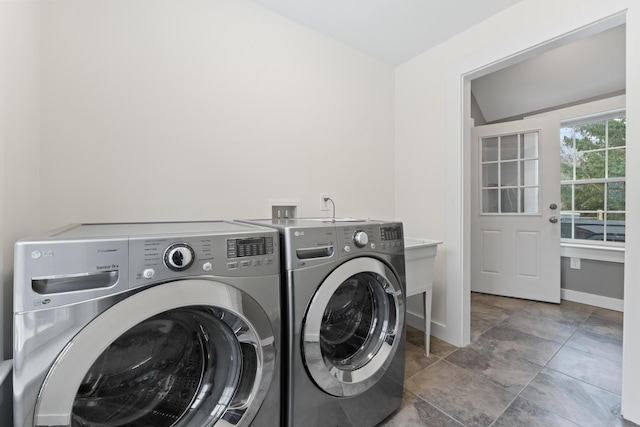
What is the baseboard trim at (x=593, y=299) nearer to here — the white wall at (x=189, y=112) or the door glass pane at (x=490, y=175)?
the door glass pane at (x=490, y=175)

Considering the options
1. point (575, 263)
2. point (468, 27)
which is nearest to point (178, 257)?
point (468, 27)

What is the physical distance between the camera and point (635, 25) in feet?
4.01

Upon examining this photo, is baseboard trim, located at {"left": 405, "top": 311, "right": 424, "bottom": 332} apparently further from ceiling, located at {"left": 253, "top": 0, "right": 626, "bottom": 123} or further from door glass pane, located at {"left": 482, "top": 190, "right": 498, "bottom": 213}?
ceiling, located at {"left": 253, "top": 0, "right": 626, "bottom": 123}

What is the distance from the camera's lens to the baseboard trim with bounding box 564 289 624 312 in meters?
2.59

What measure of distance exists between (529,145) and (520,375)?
2.39 meters

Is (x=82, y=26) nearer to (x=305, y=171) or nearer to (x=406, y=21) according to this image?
(x=305, y=171)

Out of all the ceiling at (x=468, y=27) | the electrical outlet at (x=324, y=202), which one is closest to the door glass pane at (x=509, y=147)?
the ceiling at (x=468, y=27)

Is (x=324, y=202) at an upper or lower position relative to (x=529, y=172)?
lower

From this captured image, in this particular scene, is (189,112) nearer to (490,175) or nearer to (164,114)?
(164,114)

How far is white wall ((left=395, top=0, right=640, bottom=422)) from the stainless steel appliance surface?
35.8 inches

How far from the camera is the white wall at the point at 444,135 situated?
1.61m

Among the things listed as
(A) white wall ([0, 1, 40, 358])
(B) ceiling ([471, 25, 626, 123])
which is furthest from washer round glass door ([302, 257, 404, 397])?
(B) ceiling ([471, 25, 626, 123])

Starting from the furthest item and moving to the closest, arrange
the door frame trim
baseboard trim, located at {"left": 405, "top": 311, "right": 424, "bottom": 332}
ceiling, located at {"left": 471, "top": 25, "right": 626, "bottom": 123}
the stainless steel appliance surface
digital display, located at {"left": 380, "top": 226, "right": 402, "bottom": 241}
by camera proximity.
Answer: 1. ceiling, located at {"left": 471, "top": 25, "right": 626, "bottom": 123}
2. baseboard trim, located at {"left": 405, "top": 311, "right": 424, "bottom": 332}
3. the door frame trim
4. digital display, located at {"left": 380, "top": 226, "right": 402, "bottom": 241}
5. the stainless steel appliance surface

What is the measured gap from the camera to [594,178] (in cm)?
295
